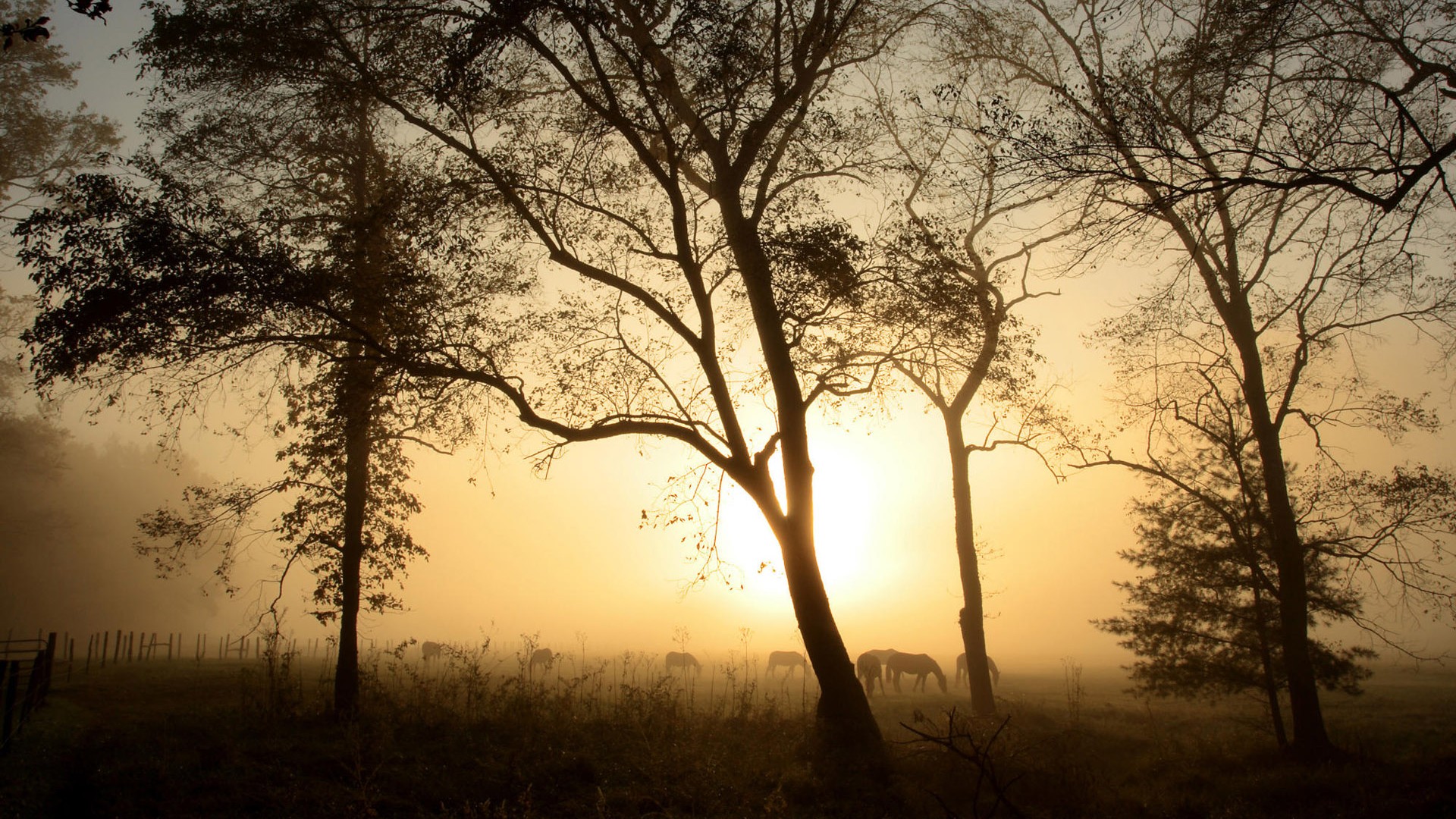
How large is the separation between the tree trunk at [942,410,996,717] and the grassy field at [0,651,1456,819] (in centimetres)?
194

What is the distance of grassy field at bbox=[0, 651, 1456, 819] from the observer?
852 cm

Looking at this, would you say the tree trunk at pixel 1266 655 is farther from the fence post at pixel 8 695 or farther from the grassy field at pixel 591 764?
the fence post at pixel 8 695

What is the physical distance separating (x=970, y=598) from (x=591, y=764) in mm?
10838

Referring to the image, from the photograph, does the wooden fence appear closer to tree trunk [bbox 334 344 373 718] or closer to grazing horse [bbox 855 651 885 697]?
tree trunk [bbox 334 344 373 718]

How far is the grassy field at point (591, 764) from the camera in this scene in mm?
8523

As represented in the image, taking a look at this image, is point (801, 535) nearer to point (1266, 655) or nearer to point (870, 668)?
point (1266, 655)

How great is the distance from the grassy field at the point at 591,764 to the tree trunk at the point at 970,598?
6.37ft

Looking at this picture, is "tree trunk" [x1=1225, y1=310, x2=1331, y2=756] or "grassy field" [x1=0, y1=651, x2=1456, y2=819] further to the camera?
"tree trunk" [x1=1225, y1=310, x2=1331, y2=756]

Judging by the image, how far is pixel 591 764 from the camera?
9.81m

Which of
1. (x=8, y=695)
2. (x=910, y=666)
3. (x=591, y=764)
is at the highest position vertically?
(x=8, y=695)

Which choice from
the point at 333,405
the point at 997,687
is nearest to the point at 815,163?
the point at 333,405

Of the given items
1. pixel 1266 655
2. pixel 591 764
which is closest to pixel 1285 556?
pixel 1266 655

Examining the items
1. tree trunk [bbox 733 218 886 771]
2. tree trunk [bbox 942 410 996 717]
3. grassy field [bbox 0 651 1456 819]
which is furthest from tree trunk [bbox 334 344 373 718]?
tree trunk [bbox 942 410 996 717]

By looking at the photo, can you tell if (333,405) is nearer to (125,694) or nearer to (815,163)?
(815,163)
